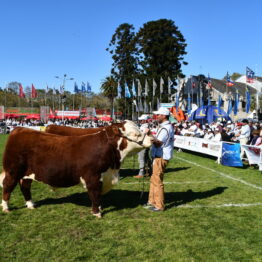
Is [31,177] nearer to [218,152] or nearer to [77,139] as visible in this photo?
[77,139]

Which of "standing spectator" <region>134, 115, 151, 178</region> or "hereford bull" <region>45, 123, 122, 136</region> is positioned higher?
"hereford bull" <region>45, 123, 122, 136</region>

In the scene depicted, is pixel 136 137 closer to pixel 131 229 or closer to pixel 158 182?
pixel 158 182

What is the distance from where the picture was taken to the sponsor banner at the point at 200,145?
14.2 m

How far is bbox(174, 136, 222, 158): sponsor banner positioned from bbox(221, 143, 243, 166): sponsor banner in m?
0.45

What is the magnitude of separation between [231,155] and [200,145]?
3.53 meters

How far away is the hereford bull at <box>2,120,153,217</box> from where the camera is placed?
578cm

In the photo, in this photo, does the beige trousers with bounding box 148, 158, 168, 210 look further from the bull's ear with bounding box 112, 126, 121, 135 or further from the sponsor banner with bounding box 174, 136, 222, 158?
the sponsor banner with bounding box 174, 136, 222, 158

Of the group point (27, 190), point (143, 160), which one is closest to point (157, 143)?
point (27, 190)

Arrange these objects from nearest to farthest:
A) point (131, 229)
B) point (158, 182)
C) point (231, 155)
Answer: point (131, 229) < point (158, 182) < point (231, 155)

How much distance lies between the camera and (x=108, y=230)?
5.18 m

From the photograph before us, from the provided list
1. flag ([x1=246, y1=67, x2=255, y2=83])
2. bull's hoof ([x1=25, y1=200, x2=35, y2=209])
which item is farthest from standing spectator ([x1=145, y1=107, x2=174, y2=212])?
flag ([x1=246, y1=67, x2=255, y2=83])

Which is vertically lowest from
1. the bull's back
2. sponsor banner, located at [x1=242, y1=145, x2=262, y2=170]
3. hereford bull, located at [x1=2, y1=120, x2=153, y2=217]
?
sponsor banner, located at [x1=242, y1=145, x2=262, y2=170]

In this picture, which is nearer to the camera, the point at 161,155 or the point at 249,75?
the point at 161,155

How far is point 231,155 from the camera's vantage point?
1274cm
